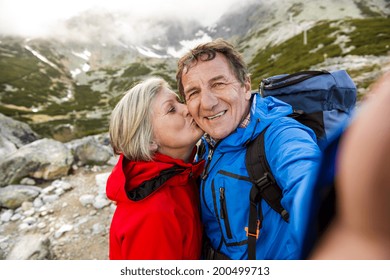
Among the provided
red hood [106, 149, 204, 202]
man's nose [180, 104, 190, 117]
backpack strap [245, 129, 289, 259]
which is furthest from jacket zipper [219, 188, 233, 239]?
man's nose [180, 104, 190, 117]

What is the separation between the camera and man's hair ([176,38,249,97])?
204 cm

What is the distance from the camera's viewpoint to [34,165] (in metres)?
6.99

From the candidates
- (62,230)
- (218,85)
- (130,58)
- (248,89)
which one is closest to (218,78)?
(218,85)

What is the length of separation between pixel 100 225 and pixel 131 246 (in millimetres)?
3678

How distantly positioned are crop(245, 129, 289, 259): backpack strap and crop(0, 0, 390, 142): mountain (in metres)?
6.56

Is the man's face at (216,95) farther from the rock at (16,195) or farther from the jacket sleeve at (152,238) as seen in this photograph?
the rock at (16,195)

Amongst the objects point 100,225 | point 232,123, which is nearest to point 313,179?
point 232,123

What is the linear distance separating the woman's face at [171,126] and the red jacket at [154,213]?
→ 177 millimetres

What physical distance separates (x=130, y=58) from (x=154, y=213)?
136 metres

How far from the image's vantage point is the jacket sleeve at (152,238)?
1667 mm

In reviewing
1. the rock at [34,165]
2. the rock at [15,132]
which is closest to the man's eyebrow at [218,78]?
the rock at [34,165]

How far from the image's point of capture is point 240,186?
162 cm

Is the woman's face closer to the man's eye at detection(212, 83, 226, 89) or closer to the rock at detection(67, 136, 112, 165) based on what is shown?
the man's eye at detection(212, 83, 226, 89)
